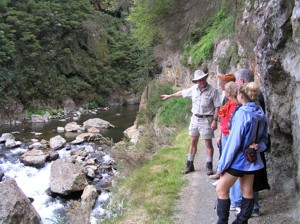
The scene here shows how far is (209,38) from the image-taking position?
18.3 m

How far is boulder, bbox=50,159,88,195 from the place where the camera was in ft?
38.8

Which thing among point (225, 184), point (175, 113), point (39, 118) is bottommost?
point (39, 118)

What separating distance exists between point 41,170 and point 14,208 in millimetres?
7823

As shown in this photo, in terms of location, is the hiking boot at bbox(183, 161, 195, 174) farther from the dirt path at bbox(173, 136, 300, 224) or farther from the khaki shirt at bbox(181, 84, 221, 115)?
the khaki shirt at bbox(181, 84, 221, 115)

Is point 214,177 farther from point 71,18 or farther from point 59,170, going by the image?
point 71,18

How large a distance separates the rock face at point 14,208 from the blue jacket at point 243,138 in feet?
17.8

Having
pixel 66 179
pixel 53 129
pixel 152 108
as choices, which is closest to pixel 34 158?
pixel 66 179

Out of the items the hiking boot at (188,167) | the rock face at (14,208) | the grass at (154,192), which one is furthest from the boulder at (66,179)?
the hiking boot at (188,167)

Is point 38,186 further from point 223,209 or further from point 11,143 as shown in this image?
point 223,209

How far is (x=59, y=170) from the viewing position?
12742mm

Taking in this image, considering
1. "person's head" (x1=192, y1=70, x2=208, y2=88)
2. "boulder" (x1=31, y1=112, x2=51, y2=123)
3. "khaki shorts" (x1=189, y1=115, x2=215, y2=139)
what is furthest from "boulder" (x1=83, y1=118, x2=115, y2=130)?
"person's head" (x1=192, y1=70, x2=208, y2=88)

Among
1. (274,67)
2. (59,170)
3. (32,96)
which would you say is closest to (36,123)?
(32,96)

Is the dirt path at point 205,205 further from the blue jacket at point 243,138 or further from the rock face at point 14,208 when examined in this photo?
the rock face at point 14,208

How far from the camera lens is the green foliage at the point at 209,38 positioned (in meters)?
16.6
